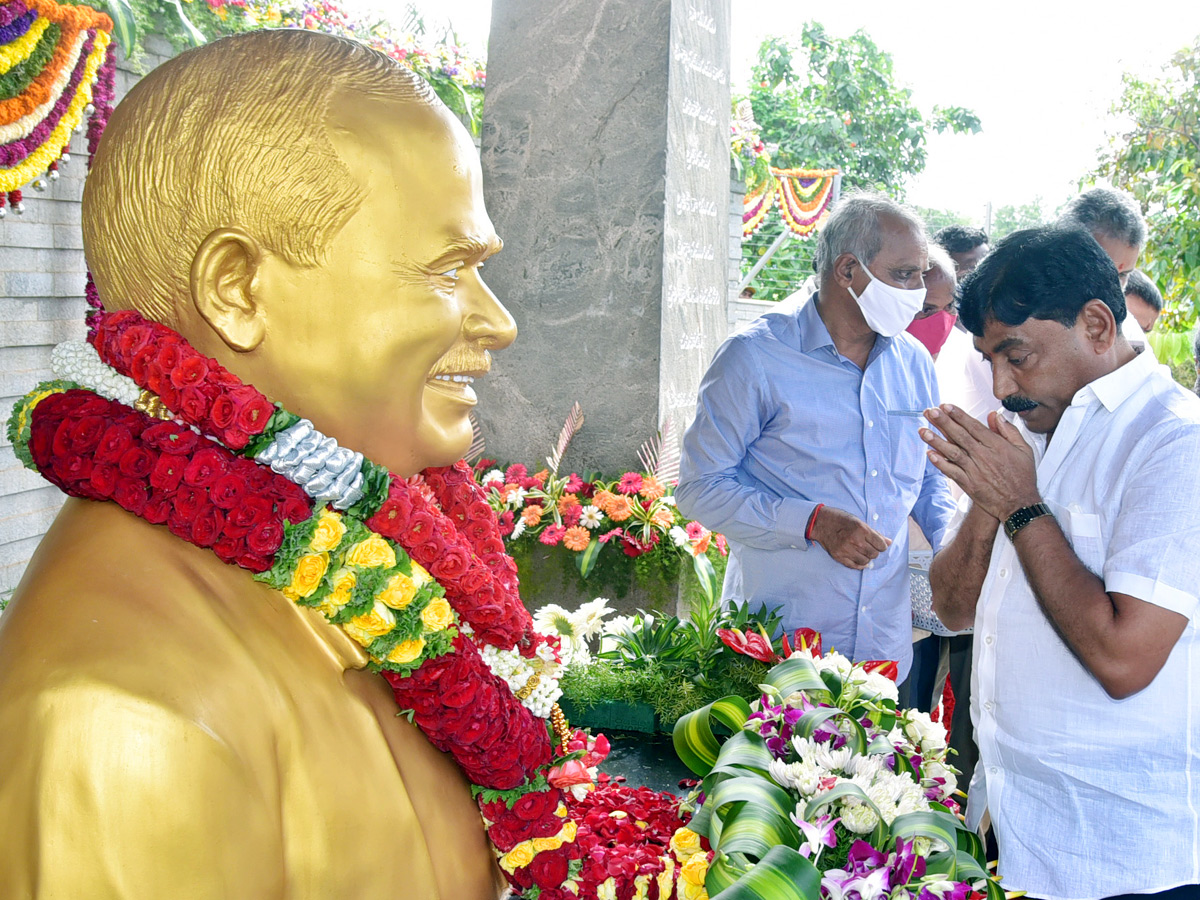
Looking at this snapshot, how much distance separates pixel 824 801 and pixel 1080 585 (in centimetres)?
73

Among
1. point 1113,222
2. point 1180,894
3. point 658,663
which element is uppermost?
point 1113,222

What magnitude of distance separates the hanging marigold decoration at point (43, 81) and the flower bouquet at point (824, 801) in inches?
140

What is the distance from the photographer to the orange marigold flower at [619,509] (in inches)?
167

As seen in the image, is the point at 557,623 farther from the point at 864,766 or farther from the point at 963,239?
the point at 963,239

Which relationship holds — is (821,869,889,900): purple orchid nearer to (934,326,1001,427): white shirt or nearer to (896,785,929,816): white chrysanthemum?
(896,785,929,816): white chrysanthemum

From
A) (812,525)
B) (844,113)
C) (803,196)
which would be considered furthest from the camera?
(844,113)

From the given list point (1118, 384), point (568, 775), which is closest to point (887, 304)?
point (1118, 384)

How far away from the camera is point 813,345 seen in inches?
122

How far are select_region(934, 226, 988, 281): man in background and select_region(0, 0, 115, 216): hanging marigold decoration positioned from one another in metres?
4.19

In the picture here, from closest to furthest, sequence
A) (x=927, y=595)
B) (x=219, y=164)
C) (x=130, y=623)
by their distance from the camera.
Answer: (x=130, y=623) → (x=219, y=164) → (x=927, y=595)

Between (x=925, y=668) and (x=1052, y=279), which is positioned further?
(x=925, y=668)

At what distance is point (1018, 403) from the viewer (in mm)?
2229

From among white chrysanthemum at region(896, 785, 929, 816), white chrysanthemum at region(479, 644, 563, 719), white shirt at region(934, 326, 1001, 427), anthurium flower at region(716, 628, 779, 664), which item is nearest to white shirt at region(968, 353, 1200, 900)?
white chrysanthemum at region(896, 785, 929, 816)

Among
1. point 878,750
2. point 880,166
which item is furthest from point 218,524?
point 880,166
